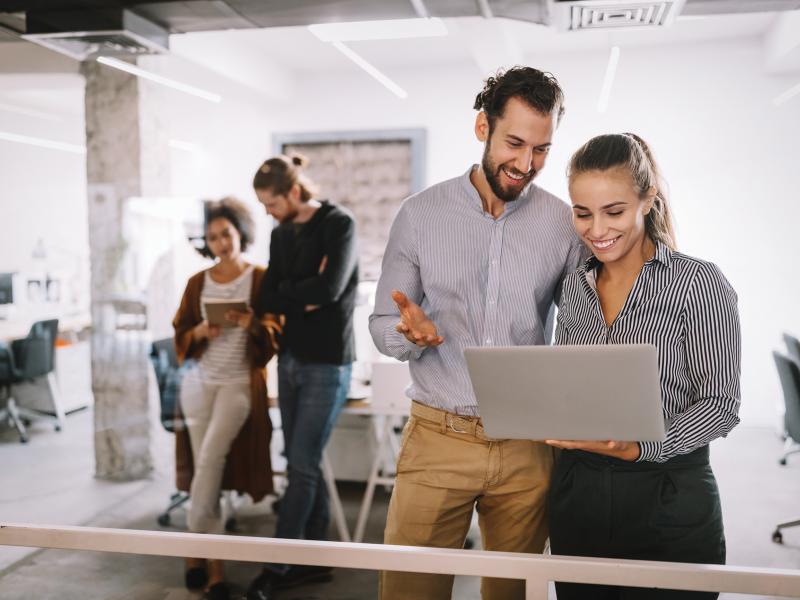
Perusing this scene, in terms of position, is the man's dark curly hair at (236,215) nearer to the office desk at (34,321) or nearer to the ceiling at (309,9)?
the ceiling at (309,9)

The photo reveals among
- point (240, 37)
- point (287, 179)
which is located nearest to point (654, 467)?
point (287, 179)

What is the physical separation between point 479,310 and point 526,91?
470 mm

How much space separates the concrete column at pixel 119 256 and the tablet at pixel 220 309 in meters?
1.14

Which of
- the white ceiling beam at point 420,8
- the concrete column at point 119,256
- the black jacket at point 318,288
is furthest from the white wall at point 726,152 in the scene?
the concrete column at point 119,256

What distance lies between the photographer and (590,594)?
135 centimetres

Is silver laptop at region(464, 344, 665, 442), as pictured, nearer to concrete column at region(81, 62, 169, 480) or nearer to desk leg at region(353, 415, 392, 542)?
desk leg at region(353, 415, 392, 542)

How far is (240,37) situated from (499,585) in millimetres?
3919

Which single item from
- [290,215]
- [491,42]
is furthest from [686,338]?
[491,42]

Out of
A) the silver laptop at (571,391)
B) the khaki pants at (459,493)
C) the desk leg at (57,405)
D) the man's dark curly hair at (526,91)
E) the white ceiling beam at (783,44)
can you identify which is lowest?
the desk leg at (57,405)

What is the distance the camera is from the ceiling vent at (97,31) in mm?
2557

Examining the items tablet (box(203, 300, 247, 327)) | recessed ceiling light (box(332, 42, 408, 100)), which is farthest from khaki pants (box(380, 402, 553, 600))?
recessed ceiling light (box(332, 42, 408, 100))

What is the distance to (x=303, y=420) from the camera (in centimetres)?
242

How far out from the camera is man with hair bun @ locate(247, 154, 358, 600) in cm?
240

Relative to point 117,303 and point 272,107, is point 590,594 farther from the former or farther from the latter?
point 272,107
